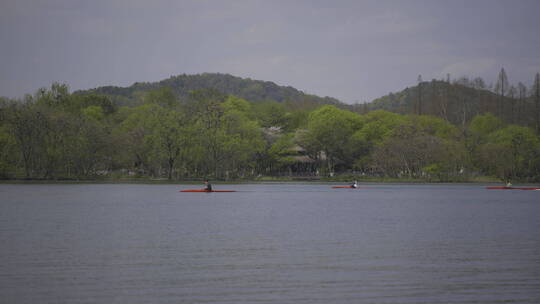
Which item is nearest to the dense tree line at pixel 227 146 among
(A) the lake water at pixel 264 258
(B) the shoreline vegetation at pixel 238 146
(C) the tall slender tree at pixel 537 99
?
(B) the shoreline vegetation at pixel 238 146

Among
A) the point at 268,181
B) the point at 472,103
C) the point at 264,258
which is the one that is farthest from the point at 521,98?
the point at 264,258

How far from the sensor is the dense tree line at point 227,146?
74.6 m

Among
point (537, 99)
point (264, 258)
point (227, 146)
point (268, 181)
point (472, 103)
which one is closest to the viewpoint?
point (264, 258)

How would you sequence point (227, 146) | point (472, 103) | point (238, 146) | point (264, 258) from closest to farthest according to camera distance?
point (264, 258), point (227, 146), point (238, 146), point (472, 103)

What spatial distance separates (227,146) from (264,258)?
61604 millimetres

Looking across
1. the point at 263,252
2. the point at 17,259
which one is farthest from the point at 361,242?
the point at 17,259

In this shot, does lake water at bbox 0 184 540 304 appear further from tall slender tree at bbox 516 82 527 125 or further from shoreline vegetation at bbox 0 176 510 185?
tall slender tree at bbox 516 82 527 125

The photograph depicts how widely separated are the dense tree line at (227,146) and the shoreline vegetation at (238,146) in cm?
17

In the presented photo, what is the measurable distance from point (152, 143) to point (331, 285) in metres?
67.4

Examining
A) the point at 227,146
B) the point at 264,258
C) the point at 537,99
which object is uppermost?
the point at 537,99

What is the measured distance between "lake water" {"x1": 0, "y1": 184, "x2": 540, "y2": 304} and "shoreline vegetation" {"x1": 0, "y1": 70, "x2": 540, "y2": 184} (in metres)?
41.2

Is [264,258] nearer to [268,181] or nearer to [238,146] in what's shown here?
[238,146]

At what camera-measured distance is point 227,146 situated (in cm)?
8075

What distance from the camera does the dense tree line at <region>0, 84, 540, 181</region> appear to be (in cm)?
7462
